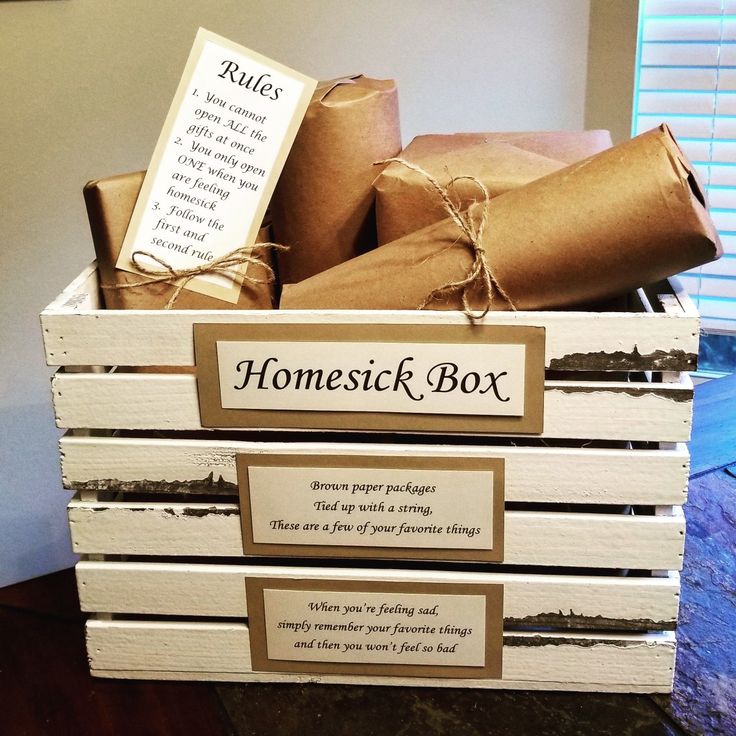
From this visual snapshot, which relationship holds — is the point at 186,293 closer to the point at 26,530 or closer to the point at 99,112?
the point at 99,112

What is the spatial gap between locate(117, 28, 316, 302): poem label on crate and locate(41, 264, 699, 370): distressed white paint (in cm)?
9

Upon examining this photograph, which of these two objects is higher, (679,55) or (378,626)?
(679,55)

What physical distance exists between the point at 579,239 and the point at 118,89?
592mm

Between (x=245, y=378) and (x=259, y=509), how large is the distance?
11 centimetres

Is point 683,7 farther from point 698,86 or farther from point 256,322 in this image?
point 256,322

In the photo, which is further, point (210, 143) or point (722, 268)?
point (722, 268)

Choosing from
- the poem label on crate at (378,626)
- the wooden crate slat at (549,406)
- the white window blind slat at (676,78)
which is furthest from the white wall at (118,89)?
the poem label on crate at (378,626)

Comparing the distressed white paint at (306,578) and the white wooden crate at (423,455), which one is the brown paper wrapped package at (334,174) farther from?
the distressed white paint at (306,578)

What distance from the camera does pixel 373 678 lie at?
763mm

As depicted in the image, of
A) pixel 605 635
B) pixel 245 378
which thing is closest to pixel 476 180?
pixel 245 378

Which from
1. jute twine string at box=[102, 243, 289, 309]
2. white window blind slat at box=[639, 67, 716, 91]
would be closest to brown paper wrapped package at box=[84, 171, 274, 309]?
jute twine string at box=[102, 243, 289, 309]

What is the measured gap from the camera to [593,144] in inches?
34.3

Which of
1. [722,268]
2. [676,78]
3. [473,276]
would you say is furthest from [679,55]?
[473,276]

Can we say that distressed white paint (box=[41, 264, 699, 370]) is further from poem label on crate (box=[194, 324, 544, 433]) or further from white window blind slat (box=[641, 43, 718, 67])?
white window blind slat (box=[641, 43, 718, 67])
